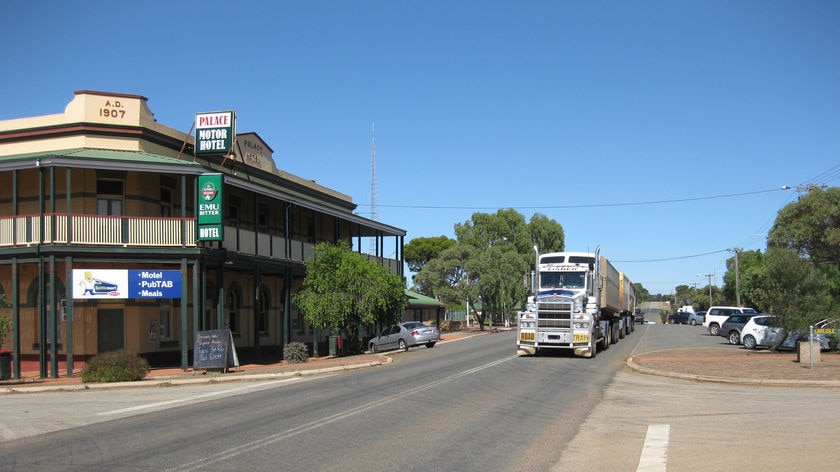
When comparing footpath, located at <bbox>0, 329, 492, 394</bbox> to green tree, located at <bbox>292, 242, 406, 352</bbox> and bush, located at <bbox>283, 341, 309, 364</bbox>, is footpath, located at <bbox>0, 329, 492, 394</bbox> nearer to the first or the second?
bush, located at <bbox>283, 341, 309, 364</bbox>

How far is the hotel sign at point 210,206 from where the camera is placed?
2531 centimetres

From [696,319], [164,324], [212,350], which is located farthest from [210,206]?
[696,319]

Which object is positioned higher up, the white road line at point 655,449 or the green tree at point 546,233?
the green tree at point 546,233

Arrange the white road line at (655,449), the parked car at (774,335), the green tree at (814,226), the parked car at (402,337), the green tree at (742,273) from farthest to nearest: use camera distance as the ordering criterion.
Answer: the green tree at (742,273) → the green tree at (814,226) → the parked car at (402,337) → the parked car at (774,335) → the white road line at (655,449)

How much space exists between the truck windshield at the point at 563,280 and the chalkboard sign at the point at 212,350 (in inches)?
465

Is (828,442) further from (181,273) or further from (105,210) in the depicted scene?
(105,210)

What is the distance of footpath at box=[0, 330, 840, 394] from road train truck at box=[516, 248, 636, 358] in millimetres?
1990

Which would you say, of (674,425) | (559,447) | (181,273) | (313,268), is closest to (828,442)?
(674,425)

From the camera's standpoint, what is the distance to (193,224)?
2609cm

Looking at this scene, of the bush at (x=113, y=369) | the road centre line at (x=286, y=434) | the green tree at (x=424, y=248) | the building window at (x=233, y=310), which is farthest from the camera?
the green tree at (x=424, y=248)

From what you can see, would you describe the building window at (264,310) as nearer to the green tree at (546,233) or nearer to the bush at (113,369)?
the bush at (113,369)

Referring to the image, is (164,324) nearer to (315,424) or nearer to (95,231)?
(95,231)

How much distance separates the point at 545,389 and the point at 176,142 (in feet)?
65.4

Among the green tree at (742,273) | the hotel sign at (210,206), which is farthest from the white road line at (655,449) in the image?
the green tree at (742,273)
